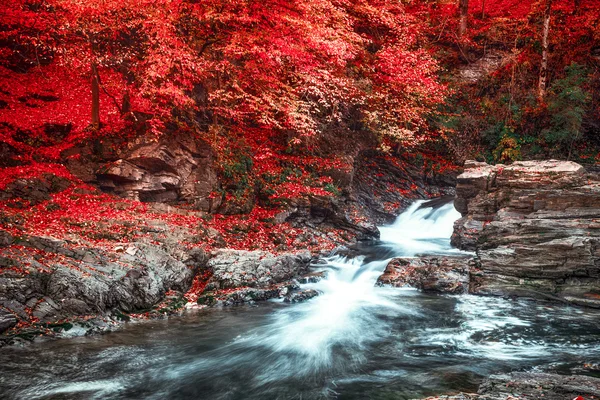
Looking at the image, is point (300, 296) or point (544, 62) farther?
point (544, 62)

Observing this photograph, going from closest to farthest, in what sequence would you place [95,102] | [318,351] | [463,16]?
[318,351], [95,102], [463,16]

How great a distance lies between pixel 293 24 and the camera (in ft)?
37.8

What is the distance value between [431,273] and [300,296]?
149 inches

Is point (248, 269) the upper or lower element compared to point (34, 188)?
lower

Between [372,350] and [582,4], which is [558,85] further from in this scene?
[372,350]

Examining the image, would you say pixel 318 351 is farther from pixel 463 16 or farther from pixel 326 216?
pixel 463 16

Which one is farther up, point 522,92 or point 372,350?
point 522,92

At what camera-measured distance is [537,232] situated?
9.94 meters

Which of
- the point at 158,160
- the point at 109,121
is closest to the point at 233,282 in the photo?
the point at 158,160

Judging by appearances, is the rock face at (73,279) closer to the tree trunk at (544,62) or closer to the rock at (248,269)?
the rock at (248,269)

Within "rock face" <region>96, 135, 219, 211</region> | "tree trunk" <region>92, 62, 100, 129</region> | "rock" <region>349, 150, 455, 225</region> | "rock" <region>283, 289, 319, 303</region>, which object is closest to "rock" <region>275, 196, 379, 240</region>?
"rock" <region>349, 150, 455, 225</region>

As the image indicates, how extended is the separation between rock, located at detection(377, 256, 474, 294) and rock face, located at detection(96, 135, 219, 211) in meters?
5.95

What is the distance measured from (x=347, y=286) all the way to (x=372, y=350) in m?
3.96

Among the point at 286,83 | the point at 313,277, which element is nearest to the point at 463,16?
the point at 286,83
